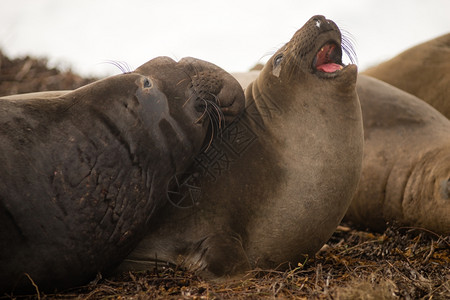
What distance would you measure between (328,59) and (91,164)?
1737mm

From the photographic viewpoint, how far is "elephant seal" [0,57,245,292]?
2.87m

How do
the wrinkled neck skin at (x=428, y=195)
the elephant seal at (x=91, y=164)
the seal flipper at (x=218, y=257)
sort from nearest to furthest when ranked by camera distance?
→ 1. the elephant seal at (x=91, y=164)
2. the seal flipper at (x=218, y=257)
3. the wrinkled neck skin at (x=428, y=195)

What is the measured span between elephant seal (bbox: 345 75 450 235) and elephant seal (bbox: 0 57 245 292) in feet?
6.61

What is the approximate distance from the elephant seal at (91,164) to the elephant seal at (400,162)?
6.61ft

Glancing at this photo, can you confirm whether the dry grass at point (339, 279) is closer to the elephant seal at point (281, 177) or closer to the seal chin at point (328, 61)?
the elephant seal at point (281, 177)

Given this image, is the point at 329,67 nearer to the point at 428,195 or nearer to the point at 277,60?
the point at 277,60

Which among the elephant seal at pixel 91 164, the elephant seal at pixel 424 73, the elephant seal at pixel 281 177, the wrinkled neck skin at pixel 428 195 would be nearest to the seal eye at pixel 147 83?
the elephant seal at pixel 91 164

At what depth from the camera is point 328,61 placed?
12.6ft

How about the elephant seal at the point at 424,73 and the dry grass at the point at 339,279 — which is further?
the elephant seal at the point at 424,73

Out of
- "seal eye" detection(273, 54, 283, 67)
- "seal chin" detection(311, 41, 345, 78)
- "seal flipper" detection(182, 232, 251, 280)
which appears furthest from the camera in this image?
"seal eye" detection(273, 54, 283, 67)

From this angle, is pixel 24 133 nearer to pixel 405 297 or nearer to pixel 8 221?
pixel 8 221

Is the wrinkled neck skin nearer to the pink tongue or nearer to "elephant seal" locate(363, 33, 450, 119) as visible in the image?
the pink tongue

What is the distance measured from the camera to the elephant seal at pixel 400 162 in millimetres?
4523

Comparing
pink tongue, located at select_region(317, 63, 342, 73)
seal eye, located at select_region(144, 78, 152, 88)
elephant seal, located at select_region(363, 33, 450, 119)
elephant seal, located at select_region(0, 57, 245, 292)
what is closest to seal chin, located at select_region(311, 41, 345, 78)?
pink tongue, located at select_region(317, 63, 342, 73)
